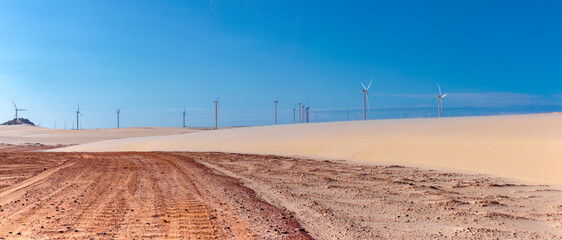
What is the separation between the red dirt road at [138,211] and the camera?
714 cm

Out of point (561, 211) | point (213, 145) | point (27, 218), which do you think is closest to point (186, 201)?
point (27, 218)

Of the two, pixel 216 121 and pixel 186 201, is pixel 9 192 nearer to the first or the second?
pixel 186 201

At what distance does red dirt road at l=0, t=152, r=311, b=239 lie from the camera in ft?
23.4

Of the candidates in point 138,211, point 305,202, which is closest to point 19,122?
point 138,211

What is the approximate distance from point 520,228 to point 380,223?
261 centimetres

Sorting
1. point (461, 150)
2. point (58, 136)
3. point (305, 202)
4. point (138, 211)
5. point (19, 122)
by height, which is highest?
point (19, 122)

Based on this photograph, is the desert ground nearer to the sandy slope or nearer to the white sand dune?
the white sand dune

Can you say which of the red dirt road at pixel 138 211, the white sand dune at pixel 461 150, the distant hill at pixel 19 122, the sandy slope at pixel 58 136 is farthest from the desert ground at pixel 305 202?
the distant hill at pixel 19 122

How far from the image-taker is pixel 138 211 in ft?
29.2

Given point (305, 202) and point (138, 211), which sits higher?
point (138, 211)

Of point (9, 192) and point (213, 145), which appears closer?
point (9, 192)

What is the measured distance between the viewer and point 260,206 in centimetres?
975

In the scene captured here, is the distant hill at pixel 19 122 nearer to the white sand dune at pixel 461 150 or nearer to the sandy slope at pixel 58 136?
the sandy slope at pixel 58 136

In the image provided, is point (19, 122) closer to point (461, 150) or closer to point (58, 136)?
point (58, 136)
